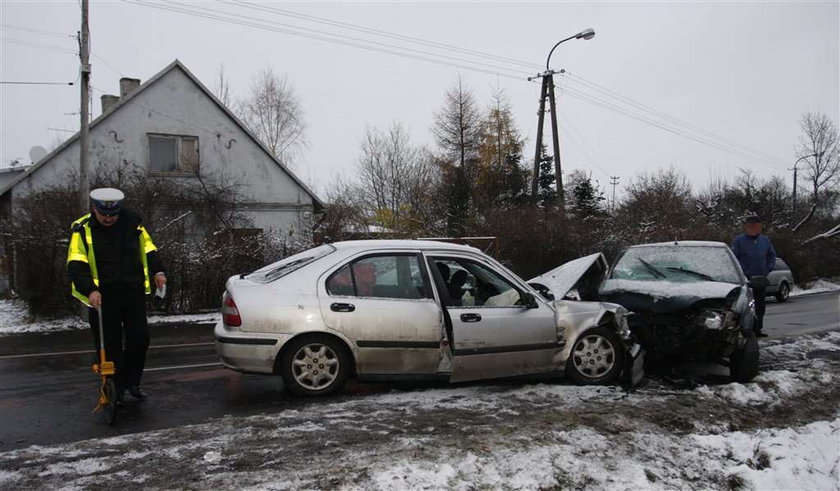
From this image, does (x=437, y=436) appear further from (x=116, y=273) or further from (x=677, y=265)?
(x=677, y=265)

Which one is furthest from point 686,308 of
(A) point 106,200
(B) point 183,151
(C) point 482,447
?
(B) point 183,151

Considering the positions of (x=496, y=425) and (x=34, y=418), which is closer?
(x=496, y=425)

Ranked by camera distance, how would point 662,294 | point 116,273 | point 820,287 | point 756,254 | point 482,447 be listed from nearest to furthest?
point 482,447 → point 116,273 → point 662,294 → point 756,254 → point 820,287

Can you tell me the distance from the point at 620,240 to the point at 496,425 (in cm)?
1602

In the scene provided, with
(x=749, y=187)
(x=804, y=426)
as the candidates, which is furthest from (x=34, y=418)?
(x=749, y=187)

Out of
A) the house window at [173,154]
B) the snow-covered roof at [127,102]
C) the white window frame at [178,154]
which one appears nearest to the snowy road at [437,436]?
the snow-covered roof at [127,102]

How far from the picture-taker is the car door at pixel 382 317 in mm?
5199

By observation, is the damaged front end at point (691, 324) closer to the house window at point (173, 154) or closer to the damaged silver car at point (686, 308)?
the damaged silver car at point (686, 308)

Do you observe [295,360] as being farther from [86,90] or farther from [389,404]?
[86,90]

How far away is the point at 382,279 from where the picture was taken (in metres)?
5.48

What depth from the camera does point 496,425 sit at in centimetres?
438

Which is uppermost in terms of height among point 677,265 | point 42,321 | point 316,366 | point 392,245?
point 392,245

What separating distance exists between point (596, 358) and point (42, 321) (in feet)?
35.4

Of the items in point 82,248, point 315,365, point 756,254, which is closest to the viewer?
point 82,248
